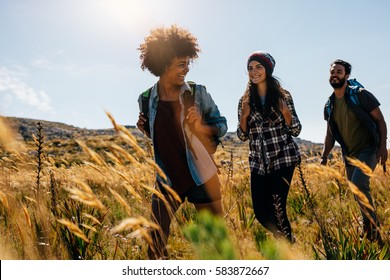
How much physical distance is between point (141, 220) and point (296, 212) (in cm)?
400

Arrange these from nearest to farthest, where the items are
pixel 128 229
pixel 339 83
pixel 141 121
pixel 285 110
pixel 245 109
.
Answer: pixel 128 229
pixel 141 121
pixel 285 110
pixel 245 109
pixel 339 83

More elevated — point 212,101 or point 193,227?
point 212,101

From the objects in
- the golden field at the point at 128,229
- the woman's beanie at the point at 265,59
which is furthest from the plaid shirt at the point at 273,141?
the golden field at the point at 128,229

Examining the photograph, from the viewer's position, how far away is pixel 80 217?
3.26 meters

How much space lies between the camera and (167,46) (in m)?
3.10

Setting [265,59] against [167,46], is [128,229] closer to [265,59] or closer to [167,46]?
[167,46]

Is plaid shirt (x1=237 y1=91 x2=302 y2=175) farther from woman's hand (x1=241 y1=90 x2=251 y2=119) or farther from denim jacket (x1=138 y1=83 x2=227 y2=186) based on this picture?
denim jacket (x1=138 y1=83 x2=227 y2=186)

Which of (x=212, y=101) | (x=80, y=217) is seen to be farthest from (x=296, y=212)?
(x=80, y=217)

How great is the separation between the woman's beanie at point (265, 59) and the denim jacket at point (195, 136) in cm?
109

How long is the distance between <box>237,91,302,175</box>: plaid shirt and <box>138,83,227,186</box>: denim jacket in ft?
3.33

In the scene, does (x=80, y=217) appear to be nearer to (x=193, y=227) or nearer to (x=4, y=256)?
(x=4, y=256)

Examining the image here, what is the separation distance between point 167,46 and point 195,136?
76 cm

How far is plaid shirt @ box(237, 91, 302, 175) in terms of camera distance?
3.91 meters

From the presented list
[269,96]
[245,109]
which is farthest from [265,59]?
[245,109]
